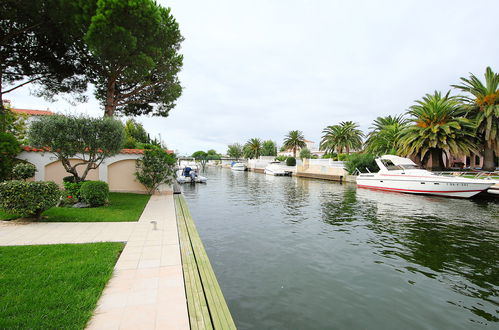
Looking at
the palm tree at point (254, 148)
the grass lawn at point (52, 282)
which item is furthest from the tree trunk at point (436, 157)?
the palm tree at point (254, 148)

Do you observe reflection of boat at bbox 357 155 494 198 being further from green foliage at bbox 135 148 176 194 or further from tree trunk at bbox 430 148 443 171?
green foliage at bbox 135 148 176 194

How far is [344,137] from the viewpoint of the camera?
150 ft

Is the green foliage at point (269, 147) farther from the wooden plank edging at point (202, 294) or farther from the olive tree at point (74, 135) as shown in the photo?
the wooden plank edging at point (202, 294)

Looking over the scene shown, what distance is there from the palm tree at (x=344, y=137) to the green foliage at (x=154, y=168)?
37.1 metres

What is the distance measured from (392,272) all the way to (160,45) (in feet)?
55.3

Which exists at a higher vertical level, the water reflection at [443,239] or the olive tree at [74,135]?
the olive tree at [74,135]

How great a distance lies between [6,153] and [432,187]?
28.0 meters

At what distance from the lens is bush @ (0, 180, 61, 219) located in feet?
26.3

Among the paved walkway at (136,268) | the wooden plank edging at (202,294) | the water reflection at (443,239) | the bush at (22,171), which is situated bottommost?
the water reflection at (443,239)

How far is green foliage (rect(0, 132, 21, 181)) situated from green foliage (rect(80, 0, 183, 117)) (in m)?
5.34

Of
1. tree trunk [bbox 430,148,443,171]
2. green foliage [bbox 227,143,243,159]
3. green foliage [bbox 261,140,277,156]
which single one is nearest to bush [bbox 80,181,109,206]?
tree trunk [bbox 430,148,443,171]

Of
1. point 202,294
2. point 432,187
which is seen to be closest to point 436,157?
point 432,187

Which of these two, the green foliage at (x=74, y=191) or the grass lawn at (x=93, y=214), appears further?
the green foliage at (x=74, y=191)

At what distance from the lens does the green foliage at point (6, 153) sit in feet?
37.7
